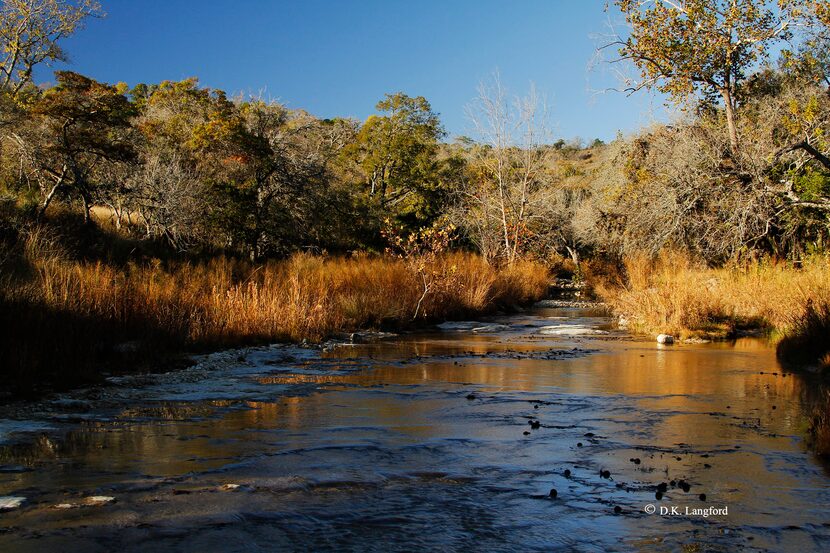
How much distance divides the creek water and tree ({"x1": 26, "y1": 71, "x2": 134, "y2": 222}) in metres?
13.6

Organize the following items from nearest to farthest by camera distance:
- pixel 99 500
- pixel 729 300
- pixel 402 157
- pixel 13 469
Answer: pixel 99 500 < pixel 13 469 < pixel 729 300 < pixel 402 157

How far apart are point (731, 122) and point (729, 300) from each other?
305 inches

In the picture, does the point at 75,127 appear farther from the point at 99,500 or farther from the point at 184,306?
the point at 99,500

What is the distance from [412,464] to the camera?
19.6 feet

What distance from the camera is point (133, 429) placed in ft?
22.5

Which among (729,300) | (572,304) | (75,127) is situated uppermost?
(75,127)

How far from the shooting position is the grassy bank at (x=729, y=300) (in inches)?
613

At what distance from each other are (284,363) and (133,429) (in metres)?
5.12

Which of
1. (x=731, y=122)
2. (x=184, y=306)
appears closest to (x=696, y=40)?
(x=731, y=122)

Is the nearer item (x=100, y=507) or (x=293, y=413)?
(x=100, y=507)

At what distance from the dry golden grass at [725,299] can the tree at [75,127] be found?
15872 millimetres

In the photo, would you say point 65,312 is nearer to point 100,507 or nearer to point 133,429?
point 133,429

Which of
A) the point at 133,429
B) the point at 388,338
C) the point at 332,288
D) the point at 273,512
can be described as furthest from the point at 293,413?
the point at 332,288

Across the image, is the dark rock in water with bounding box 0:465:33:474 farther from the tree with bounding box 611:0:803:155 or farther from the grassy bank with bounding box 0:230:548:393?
the tree with bounding box 611:0:803:155
